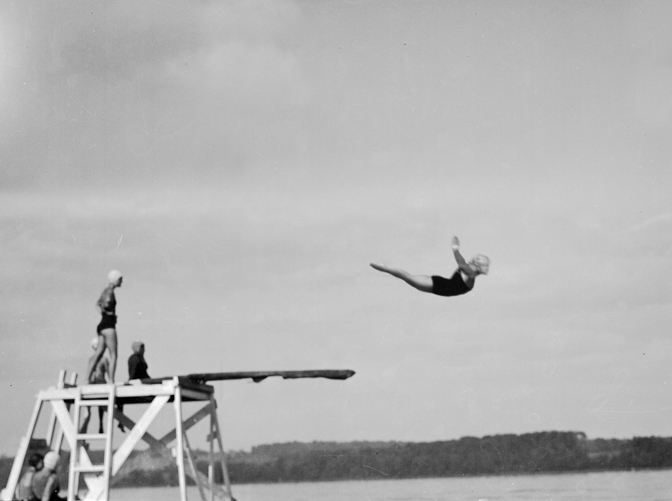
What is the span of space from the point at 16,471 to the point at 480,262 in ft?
28.8

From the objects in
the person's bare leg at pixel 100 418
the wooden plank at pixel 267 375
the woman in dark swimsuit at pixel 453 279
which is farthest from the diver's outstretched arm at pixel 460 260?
the person's bare leg at pixel 100 418

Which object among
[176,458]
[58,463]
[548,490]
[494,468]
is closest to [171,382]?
[176,458]

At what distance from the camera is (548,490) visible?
51469 mm

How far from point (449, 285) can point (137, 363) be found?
5825mm

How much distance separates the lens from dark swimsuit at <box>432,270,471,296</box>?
16.2 m

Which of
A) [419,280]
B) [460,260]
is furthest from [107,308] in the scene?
[460,260]

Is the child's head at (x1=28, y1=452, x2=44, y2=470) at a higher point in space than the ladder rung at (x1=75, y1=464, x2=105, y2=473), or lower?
higher

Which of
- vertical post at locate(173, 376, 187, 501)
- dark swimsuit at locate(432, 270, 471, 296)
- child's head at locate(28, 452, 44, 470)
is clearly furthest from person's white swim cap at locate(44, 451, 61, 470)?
dark swimsuit at locate(432, 270, 471, 296)

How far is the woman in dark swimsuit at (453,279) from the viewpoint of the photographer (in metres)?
15.6

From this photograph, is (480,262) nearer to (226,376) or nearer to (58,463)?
(226,376)

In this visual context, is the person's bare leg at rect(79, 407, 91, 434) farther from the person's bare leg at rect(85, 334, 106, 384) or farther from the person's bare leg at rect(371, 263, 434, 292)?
the person's bare leg at rect(371, 263, 434, 292)

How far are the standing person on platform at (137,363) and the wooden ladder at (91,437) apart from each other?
664mm

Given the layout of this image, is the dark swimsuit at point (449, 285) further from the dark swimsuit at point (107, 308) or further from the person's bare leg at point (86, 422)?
the person's bare leg at point (86, 422)

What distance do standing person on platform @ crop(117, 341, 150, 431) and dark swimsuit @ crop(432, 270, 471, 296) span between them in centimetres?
541
